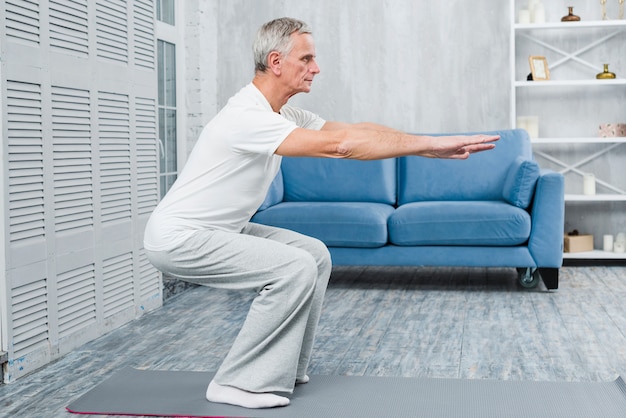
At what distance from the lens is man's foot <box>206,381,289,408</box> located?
241 cm

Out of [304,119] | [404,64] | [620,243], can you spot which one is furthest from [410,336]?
[404,64]

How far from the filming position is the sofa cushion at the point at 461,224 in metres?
4.34

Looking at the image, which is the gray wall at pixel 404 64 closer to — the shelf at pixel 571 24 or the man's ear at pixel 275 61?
the shelf at pixel 571 24

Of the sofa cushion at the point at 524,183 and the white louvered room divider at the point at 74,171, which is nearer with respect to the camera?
the white louvered room divider at the point at 74,171

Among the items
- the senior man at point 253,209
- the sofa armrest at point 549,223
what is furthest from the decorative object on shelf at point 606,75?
the senior man at point 253,209

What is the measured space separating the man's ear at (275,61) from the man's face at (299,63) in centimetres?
1

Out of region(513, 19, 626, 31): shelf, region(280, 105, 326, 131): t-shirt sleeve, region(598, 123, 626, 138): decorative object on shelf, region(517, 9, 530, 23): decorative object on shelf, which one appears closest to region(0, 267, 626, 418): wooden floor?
region(280, 105, 326, 131): t-shirt sleeve

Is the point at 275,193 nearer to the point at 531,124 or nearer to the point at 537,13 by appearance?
the point at 531,124

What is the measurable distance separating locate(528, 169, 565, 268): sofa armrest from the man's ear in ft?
7.22

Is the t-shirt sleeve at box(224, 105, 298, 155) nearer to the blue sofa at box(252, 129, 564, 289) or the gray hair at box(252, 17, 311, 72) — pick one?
the gray hair at box(252, 17, 311, 72)

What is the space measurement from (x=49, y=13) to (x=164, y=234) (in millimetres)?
1121

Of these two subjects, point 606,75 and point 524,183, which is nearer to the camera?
point 524,183

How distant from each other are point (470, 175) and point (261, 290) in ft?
9.10

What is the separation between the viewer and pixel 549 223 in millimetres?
4312
